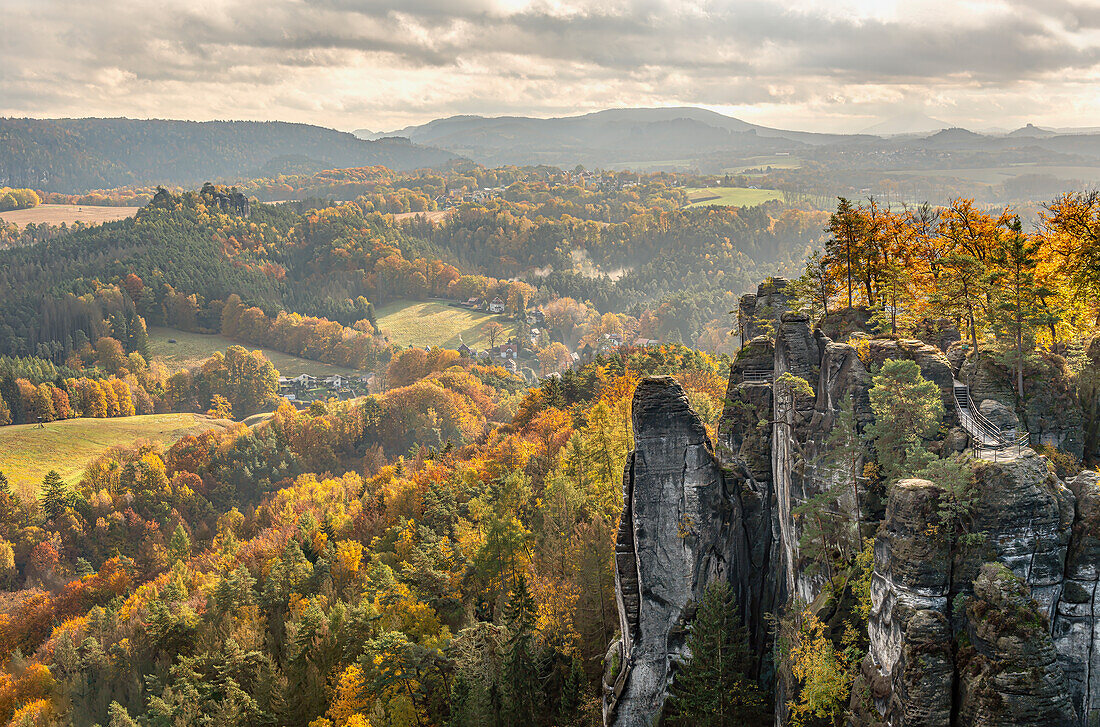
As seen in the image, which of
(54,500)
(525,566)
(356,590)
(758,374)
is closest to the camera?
(758,374)

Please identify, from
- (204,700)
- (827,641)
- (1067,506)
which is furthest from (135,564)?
(1067,506)

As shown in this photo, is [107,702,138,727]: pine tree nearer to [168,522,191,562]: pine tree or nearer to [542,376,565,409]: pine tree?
[542,376,565,409]: pine tree

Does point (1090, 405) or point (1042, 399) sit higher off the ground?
point (1042, 399)

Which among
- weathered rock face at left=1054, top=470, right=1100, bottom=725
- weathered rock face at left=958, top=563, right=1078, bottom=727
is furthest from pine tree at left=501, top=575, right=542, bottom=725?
weathered rock face at left=1054, top=470, right=1100, bottom=725

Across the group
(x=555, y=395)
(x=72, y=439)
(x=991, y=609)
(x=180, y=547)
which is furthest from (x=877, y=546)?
(x=72, y=439)

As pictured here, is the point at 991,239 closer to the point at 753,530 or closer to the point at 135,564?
the point at 753,530

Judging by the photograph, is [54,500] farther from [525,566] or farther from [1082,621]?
[1082,621]

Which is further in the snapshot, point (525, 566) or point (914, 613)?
point (525, 566)
